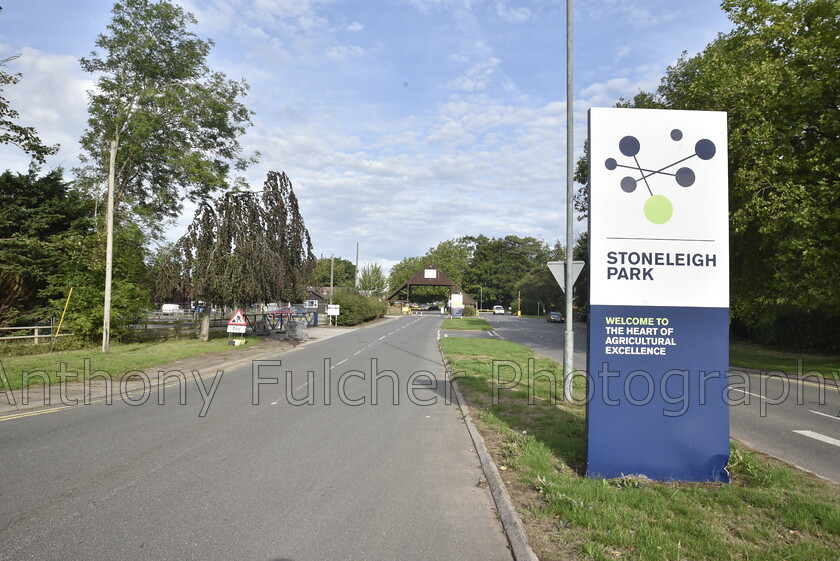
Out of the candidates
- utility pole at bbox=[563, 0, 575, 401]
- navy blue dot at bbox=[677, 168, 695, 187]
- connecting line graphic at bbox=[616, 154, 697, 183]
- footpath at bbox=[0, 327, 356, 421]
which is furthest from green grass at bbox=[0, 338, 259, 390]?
navy blue dot at bbox=[677, 168, 695, 187]

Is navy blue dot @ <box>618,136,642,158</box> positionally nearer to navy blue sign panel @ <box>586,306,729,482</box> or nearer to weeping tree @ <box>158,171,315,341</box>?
navy blue sign panel @ <box>586,306,729,482</box>

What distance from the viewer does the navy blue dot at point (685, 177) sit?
20.1 feet

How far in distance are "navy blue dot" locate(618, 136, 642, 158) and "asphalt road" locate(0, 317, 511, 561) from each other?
13.1ft

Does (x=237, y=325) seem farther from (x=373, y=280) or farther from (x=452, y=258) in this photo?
(x=452, y=258)

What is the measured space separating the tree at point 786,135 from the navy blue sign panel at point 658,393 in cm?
1156

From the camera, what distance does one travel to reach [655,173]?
614 cm

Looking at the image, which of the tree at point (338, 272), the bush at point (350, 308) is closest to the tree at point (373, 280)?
the tree at point (338, 272)

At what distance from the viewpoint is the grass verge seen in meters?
4.02

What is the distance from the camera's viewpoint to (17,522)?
448 centimetres

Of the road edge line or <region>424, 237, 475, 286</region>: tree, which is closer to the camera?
the road edge line

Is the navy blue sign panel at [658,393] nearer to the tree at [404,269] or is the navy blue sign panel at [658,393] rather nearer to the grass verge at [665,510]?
the grass verge at [665,510]

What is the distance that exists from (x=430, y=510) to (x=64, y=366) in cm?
1429

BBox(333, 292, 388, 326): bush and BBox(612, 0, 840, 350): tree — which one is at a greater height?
BBox(612, 0, 840, 350): tree

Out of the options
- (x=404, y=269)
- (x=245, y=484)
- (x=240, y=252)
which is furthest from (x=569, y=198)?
(x=404, y=269)
